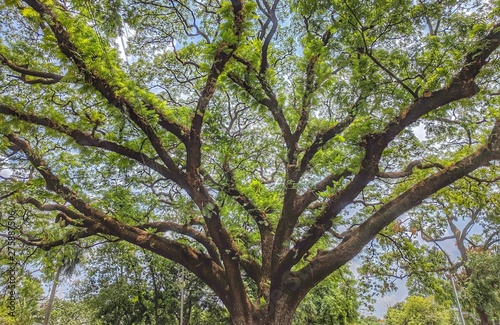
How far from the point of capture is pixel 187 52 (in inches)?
264

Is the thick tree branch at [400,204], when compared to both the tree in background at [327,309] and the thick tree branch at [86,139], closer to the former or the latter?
the thick tree branch at [86,139]

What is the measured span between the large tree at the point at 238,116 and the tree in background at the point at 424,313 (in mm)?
14281

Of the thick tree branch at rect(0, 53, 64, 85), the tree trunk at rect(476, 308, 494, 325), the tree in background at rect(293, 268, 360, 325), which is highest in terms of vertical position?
the thick tree branch at rect(0, 53, 64, 85)

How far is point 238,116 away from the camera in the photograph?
7.46 metres

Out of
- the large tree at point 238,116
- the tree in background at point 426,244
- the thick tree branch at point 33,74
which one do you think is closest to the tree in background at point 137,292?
the large tree at point 238,116

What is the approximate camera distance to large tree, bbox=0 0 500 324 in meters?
4.23

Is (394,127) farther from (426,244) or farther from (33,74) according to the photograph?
(33,74)

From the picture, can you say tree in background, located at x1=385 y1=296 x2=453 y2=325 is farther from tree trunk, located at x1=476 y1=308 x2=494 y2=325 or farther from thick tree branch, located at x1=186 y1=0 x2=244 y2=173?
thick tree branch, located at x1=186 y1=0 x2=244 y2=173

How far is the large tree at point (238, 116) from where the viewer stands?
423 cm

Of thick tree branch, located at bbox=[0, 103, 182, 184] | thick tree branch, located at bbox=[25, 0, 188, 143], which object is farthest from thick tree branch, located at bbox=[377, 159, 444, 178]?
thick tree branch, located at bbox=[25, 0, 188, 143]

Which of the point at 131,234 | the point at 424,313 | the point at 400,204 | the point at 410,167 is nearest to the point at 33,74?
the point at 131,234

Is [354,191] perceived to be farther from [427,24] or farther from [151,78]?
[151,78]

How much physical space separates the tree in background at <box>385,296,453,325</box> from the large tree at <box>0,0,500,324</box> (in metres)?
14.3

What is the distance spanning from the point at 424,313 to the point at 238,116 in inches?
694
